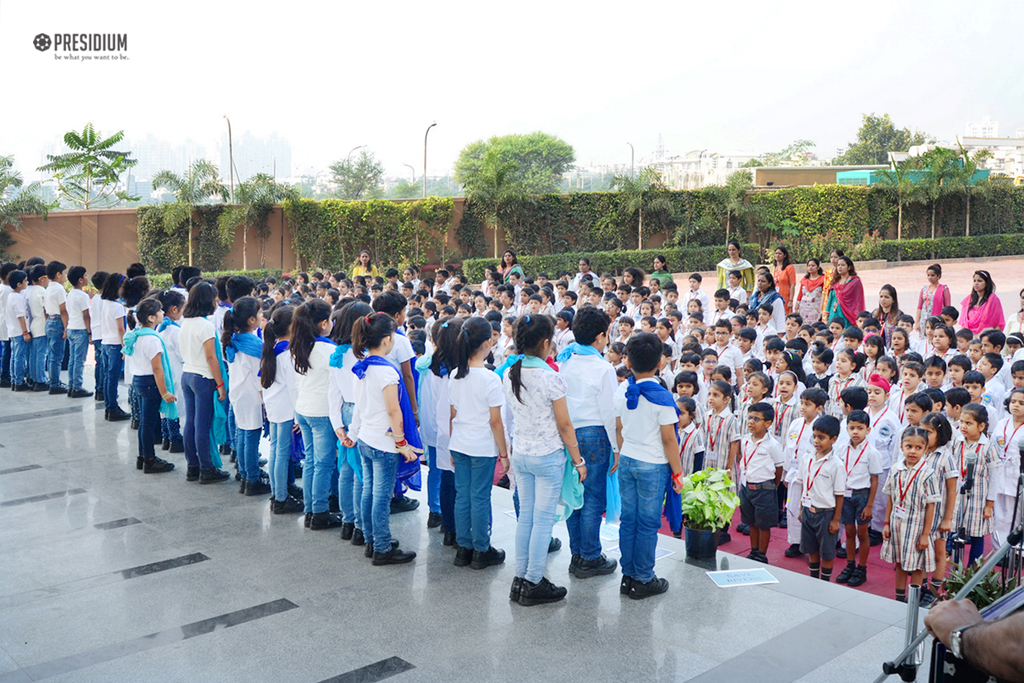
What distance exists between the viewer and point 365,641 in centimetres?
427

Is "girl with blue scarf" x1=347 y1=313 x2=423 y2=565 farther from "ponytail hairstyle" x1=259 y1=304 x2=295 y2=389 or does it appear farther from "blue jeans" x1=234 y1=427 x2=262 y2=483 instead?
"blue jeans" x1=234 y1=427 x2=262 y2=483

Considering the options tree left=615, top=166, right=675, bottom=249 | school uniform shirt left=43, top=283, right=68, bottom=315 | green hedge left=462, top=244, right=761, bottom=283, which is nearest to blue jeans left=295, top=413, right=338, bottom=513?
school uniform shirt left=43, top=283, right=68, bottom=315

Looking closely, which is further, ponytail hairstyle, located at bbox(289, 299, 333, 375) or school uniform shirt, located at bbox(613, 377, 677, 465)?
ponytail hairstyle, located at bbox(289, 299, 333, 375)

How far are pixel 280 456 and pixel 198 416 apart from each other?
1.11m

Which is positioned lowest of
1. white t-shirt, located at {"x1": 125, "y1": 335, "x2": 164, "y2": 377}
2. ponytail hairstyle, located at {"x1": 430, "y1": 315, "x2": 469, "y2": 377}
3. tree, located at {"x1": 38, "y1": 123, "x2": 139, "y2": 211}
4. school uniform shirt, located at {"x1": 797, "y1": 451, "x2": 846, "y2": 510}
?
school uniform shirt, located at {"x1": 797, "y1": 451, "x2": 846, "y2": 510}

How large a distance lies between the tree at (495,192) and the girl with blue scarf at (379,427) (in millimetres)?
18875

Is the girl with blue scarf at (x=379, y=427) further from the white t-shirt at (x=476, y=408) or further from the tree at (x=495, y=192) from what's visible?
the tree at (x=495, y=192)

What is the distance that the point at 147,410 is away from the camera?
7184mm

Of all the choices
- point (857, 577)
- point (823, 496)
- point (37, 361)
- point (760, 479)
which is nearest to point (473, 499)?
point (760, 479)

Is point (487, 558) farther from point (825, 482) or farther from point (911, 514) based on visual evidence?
point (911, 514)

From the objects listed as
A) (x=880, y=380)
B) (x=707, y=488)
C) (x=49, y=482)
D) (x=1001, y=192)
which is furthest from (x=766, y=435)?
(x=1001, y=192)

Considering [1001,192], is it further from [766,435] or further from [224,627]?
[224,627]

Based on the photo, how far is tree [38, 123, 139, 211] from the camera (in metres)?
24.1

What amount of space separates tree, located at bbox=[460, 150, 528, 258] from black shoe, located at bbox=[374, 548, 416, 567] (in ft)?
62.3
